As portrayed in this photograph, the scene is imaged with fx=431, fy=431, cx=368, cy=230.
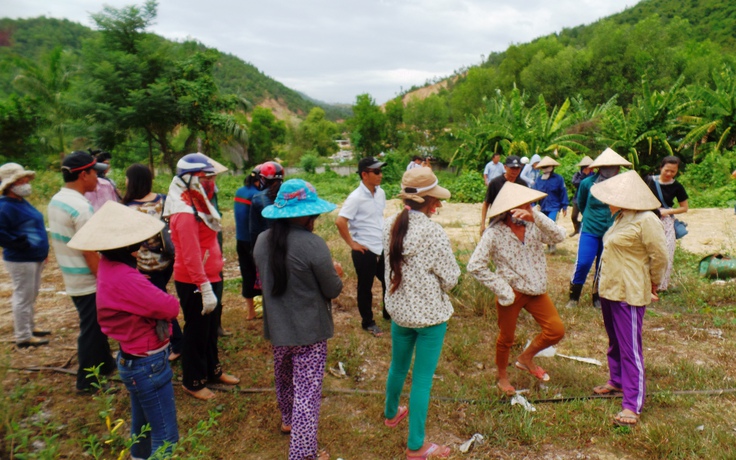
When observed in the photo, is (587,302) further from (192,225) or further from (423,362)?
(192,225)

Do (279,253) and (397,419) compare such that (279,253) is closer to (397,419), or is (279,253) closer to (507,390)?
(397,419)

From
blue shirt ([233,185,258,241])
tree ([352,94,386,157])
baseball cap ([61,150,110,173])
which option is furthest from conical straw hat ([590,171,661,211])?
tree ([352,94,386,157])

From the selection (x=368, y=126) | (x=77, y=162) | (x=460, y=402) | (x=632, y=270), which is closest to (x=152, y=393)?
(x=77, y=162)

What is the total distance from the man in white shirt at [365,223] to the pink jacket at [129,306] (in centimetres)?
203

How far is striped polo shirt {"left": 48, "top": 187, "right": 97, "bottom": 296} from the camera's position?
10.3 ft

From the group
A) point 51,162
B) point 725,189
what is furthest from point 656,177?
point 51,162

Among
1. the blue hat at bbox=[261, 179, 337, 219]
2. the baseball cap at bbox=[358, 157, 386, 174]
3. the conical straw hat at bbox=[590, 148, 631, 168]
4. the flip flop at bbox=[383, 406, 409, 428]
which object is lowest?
the flip flop at bbox=[383, 406, 409, 428]

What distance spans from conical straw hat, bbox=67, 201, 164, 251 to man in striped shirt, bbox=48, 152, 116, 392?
109cm

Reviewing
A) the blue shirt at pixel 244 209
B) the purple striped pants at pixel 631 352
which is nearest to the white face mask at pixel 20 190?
the blue shirt at pixel 244 209

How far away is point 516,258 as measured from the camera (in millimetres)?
3102

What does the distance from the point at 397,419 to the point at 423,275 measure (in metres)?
1.19

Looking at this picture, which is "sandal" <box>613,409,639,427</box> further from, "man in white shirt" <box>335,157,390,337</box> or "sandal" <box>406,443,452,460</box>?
"man in white shirt" <box>335,157,390,337</box>

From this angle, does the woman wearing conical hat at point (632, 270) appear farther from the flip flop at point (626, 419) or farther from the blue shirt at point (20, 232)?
the blue shirt at point (20, 232)

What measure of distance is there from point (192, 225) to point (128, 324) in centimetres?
87
